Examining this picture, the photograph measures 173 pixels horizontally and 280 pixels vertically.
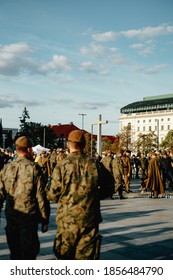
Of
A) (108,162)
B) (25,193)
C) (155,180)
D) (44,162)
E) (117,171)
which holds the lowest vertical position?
(155,180)

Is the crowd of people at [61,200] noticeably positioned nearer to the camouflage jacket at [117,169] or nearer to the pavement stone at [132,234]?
the pavement stone at [132,234]

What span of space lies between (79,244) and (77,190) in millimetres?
581

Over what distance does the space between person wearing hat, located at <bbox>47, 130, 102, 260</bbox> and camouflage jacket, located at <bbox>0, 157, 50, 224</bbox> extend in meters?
0.20

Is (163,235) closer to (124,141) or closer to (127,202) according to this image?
(127,202)

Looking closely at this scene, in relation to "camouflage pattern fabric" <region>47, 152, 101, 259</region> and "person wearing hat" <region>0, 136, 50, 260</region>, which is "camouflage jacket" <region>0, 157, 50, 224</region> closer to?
"person wearing hat" <region>0, 136, 50, 260</region>

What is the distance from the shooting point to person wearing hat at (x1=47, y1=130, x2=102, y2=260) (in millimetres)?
4527

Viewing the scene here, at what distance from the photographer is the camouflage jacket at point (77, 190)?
15.0 feet

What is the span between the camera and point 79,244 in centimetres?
453

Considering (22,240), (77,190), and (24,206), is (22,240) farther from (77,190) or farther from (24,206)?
(77,190)

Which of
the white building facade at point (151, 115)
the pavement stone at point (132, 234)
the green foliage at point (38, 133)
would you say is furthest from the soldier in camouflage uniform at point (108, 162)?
the white building facade at point (151, 115)

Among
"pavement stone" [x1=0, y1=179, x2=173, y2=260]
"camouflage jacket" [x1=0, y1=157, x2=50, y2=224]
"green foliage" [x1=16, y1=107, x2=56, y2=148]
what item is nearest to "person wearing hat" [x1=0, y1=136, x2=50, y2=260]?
"camouflage jacket" [x1=0, y1=157, x2=50, y2=224]

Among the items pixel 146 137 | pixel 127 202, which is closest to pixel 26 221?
pixel 127 202

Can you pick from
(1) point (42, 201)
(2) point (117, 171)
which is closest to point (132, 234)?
(1) point (42, 201)

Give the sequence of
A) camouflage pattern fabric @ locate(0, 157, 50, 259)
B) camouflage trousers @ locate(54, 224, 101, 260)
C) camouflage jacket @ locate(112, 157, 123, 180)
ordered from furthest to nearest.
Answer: camouflage jacket @ locate(112, 157, 123, 180)
camouflage pattern fabric @ locate(0, 157, 50, 259)
camouflage trousers @ locate(54, 224, 101, 260)
